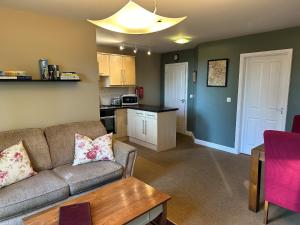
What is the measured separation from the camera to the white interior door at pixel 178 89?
5852 millimetres

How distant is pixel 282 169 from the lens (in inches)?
79.1

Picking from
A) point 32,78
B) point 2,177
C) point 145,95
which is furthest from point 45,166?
point 145,95

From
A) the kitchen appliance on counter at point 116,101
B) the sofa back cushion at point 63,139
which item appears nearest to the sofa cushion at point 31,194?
the sofa back cushion at point 63,139

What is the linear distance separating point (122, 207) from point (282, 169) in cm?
156

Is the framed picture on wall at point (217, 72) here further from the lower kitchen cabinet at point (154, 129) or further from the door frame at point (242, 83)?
the lower kitchen cabinet at point (154, 129)

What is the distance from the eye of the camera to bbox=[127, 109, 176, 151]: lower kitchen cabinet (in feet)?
14.7

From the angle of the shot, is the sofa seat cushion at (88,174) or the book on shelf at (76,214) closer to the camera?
the book on shelf at (76,214)

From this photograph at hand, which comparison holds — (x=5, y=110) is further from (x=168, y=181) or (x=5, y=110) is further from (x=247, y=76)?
(x=247, y=76)

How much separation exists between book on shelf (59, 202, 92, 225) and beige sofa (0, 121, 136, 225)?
0.53 metres

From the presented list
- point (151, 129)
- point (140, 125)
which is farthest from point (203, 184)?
point (140, 125)

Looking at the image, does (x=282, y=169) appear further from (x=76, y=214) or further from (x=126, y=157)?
(x=76, y=214)

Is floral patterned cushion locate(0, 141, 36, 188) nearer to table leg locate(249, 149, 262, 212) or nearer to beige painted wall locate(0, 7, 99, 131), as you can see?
beige painted wall locate(0, 7, 99, 131)

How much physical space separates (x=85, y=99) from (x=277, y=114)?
3.39 m

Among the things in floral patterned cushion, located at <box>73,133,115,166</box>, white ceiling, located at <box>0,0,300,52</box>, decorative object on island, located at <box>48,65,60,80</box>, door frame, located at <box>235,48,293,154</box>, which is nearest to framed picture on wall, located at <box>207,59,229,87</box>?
door frame, located at <box>235,48,293,154</box>
